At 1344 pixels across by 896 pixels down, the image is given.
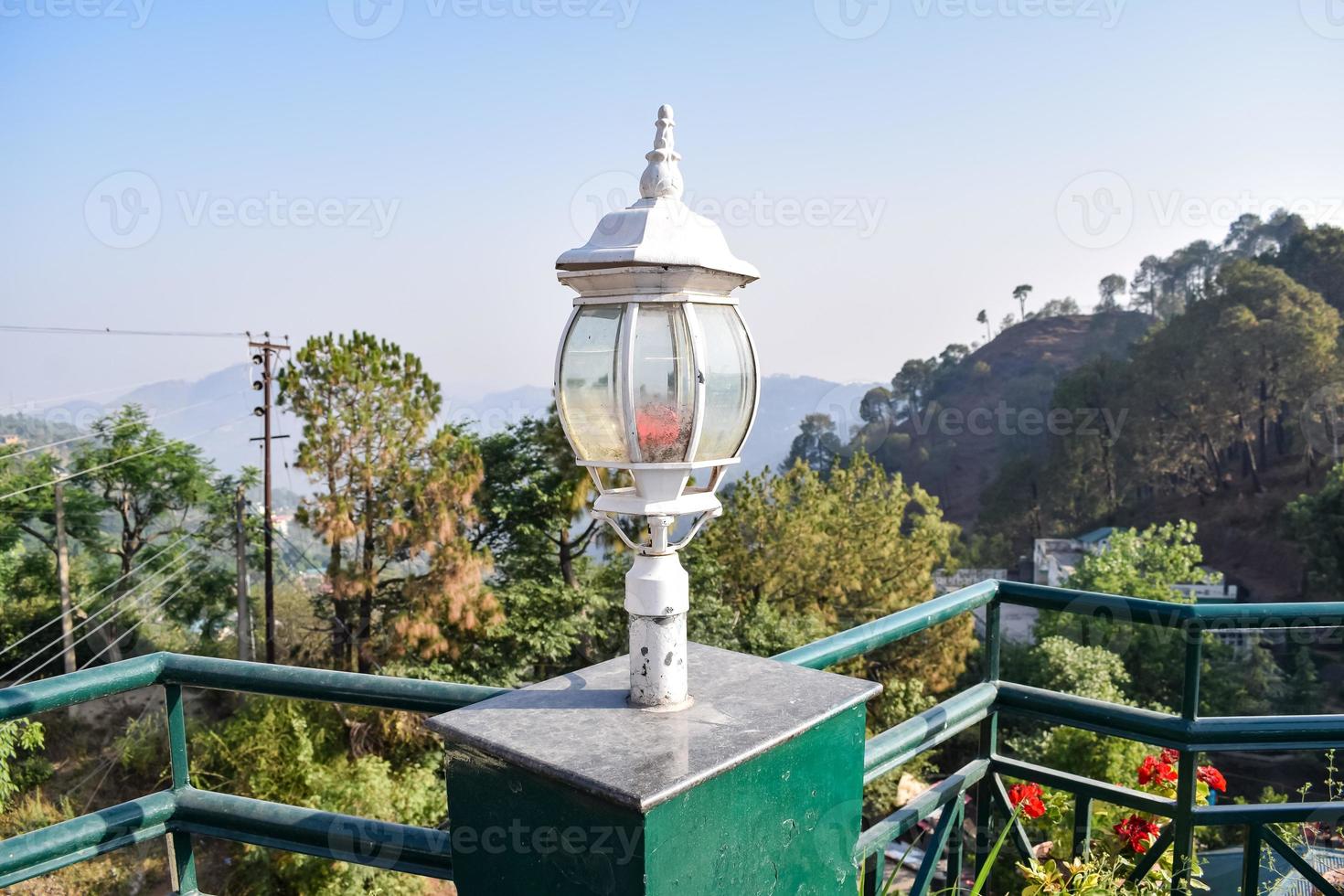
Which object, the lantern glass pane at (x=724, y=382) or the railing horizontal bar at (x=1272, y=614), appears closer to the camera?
the lantern glass pane at (x=724, y=382)

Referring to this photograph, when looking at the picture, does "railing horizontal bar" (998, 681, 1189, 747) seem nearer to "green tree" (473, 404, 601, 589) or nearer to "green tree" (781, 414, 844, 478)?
"green tree" (473, 404, 601, 589)

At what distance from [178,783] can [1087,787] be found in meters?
1.75

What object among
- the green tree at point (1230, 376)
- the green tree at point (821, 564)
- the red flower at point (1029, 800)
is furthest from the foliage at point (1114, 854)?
the green tree at point (1230, 376)

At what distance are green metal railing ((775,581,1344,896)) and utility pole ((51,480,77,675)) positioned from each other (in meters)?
18.8

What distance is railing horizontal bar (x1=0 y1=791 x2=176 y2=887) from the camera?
117cm

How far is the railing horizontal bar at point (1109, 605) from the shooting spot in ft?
Result: 5.32

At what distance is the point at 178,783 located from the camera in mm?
1373

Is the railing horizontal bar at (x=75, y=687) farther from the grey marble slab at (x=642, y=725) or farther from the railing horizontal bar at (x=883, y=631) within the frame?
the railing horizontal bar at (x=883, y=631)

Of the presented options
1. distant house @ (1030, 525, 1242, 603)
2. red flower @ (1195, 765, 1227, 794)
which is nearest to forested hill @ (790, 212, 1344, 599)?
distant house @ (1030, 525, 1242, 603)

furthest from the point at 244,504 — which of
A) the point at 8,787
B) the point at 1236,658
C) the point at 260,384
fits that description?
the point at 1236,658

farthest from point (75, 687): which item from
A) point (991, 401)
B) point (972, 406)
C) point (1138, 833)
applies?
point (972, 406)

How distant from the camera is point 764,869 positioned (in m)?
1.03

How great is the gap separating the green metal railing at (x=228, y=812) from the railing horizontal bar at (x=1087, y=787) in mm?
1246

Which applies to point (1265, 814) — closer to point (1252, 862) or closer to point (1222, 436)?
point (1252, 862)
